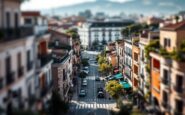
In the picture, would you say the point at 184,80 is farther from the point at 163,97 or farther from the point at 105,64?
the point at 105,64

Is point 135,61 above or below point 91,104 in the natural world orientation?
above

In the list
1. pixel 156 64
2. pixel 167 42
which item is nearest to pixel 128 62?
pixel 156 64

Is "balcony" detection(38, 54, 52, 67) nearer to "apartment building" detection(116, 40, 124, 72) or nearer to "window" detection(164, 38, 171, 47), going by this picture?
"window" detection(164, 38, 171, 47)

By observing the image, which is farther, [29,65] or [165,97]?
[165,97]

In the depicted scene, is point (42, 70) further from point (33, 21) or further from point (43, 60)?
point (33, 21)

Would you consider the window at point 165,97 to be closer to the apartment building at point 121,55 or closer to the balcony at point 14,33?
the balcony at point 14,33


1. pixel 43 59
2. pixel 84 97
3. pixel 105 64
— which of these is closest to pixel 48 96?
pixel 43 59
